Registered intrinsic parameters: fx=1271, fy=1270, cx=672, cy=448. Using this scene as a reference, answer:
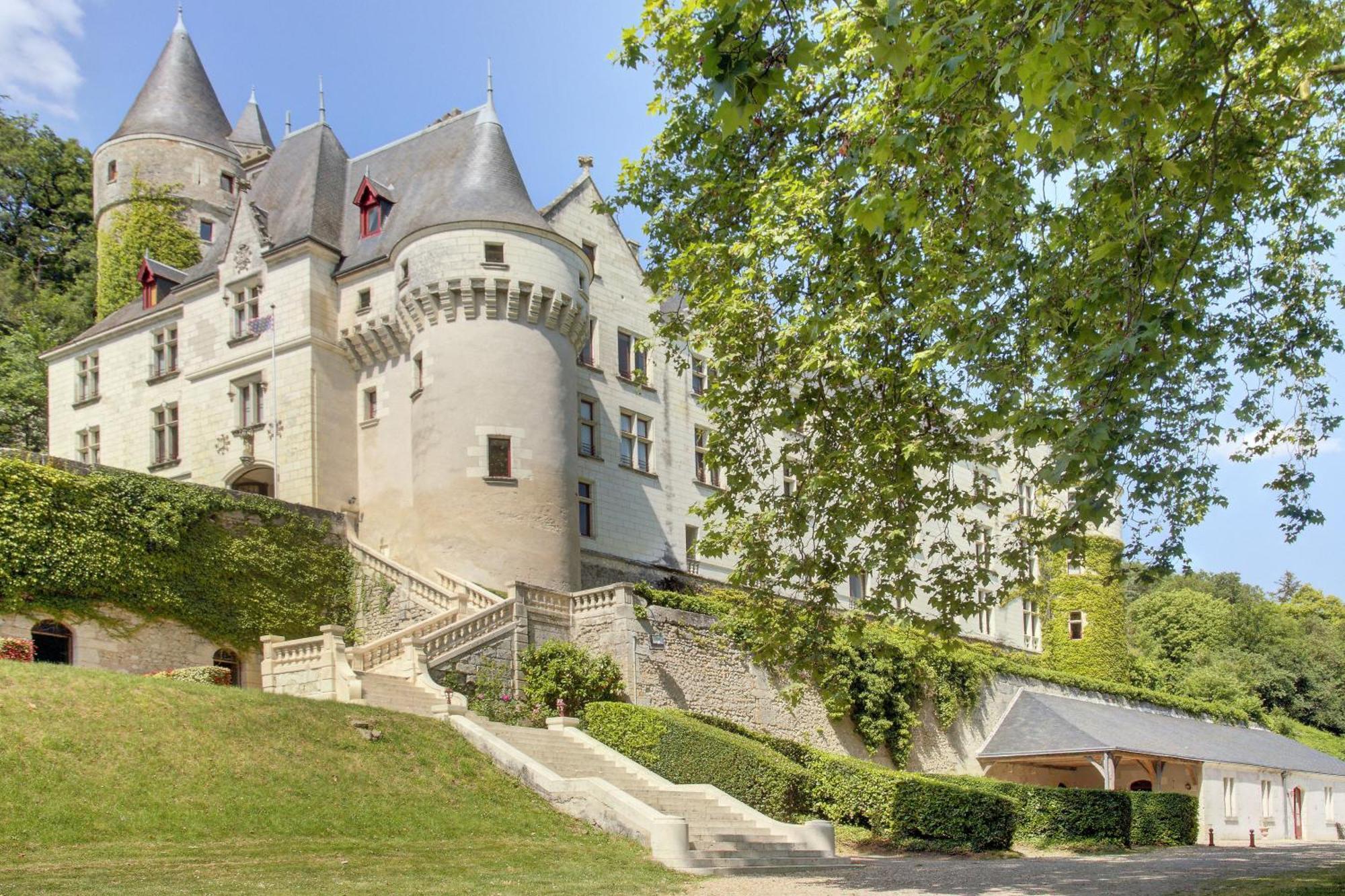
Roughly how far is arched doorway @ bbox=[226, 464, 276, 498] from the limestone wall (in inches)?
254

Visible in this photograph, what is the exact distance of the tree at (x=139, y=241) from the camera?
43.1 m

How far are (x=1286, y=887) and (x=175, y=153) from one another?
41771mm

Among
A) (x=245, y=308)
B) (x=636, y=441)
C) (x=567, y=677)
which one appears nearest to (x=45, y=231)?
(x=245, y=308)

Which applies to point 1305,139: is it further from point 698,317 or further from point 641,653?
point 641,653

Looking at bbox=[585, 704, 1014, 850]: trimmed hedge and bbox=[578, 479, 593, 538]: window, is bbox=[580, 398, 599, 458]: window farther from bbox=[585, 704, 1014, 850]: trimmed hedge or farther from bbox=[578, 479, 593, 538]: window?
bbox=[585, 704, 1014, 850]: trimmed hedge

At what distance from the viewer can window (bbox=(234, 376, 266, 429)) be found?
3384 centimetres

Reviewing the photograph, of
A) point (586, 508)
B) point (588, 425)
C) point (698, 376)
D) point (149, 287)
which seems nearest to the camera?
point (586, 508)

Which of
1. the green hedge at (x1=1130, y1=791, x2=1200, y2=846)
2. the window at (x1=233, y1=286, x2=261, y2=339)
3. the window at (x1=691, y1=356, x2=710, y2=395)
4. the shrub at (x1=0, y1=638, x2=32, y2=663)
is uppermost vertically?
the window at (x1=233, y1=286, x2=261, y2=339)

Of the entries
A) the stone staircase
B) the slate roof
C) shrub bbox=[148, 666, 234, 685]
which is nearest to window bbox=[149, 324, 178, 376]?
shrub bbox=[148, 666, 234, 685]

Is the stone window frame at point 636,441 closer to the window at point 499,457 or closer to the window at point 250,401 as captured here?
the window at point 499,457

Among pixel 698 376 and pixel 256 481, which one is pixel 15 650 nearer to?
pixel 256 481

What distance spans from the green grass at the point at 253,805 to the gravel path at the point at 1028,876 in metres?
1.75

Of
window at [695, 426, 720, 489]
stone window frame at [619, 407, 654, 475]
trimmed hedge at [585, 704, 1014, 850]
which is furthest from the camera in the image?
window at [695, 426, 720, 489]

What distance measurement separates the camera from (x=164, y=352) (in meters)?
37.3
